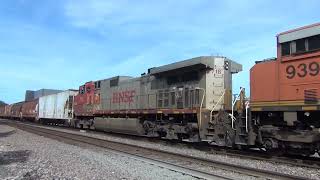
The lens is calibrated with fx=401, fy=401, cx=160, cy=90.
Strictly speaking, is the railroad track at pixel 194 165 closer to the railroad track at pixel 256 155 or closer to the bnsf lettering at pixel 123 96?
the railroad track at pixel 256 155

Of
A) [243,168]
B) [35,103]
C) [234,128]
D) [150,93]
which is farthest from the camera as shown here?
[35,103]

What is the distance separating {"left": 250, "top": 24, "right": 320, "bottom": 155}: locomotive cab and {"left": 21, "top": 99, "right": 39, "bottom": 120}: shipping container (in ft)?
143

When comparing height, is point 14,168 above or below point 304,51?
below

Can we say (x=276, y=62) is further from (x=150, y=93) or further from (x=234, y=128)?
(x=150, y=93)

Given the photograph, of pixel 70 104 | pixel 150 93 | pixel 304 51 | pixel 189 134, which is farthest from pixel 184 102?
pixel 70 104

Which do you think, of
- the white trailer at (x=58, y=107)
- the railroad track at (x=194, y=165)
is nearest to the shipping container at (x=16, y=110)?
the white trailer at (x=58, y=107)

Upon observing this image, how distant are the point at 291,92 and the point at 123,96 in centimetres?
1420

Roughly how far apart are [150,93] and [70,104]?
52.1ft

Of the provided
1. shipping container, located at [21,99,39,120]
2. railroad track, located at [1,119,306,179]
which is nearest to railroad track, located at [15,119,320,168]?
railroad track, located at [1,119,306,179]

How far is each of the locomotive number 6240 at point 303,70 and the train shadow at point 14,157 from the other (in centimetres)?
864

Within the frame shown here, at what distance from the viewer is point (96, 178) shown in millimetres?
9297

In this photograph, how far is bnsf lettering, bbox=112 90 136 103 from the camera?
→ 23.6 metres

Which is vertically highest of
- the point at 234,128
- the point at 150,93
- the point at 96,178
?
the point at 150,93

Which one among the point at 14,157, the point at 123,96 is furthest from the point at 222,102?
the point at 123,96
